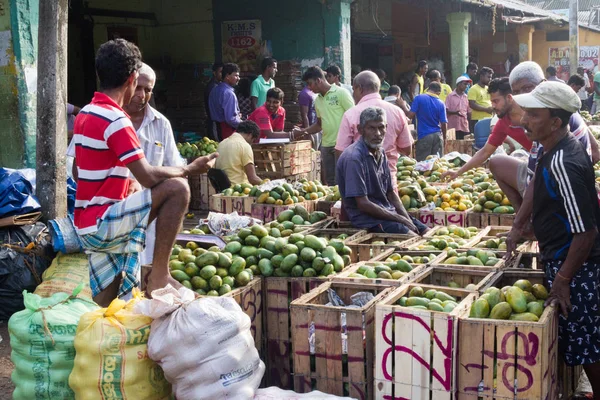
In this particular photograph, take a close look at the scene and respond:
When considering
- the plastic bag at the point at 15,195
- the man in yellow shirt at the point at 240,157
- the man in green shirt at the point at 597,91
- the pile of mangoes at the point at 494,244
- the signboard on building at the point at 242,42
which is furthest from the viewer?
the man in green shirt at the point at 597,91

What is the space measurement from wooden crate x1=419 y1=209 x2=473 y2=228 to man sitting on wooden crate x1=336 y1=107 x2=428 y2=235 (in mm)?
849

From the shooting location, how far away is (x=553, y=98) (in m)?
3.51

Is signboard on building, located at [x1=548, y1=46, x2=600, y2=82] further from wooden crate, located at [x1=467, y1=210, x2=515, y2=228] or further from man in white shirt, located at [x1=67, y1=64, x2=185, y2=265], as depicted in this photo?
man in white shirt, located at [x1=67, y1=64, x2=185, y2=265]

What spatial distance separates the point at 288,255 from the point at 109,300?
3.66 ft

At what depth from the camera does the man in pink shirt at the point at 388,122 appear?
272 inches

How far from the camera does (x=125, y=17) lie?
545 inches

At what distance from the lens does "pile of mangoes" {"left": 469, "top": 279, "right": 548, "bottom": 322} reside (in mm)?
3357

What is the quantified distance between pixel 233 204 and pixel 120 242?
3564mm

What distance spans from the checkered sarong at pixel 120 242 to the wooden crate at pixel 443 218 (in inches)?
128

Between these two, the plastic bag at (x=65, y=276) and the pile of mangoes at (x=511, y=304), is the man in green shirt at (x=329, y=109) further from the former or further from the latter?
the pile of mangoes at (x=511, y=304)

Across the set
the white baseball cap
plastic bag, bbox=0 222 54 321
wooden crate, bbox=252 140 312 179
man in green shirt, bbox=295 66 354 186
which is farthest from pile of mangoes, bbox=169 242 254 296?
wooden crate, bbox=252 140 312 179

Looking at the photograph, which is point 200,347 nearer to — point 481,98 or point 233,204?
point 233,204

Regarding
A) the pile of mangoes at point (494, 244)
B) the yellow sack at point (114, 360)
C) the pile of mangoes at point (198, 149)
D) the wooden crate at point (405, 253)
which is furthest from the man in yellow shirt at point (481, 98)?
the yellow sack at point (114, 360)

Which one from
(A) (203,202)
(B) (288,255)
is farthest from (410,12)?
(B) (288,255)
